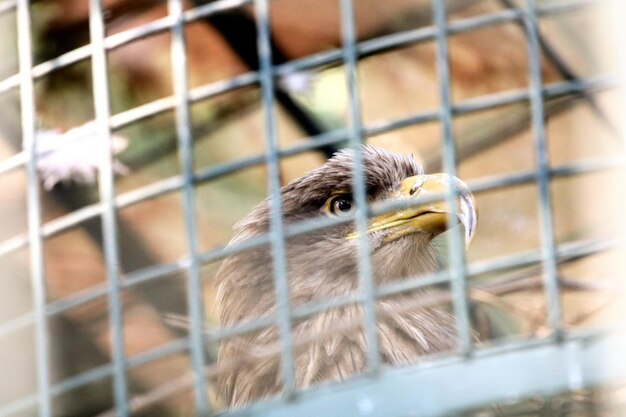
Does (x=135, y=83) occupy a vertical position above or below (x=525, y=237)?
above

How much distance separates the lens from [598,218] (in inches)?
150

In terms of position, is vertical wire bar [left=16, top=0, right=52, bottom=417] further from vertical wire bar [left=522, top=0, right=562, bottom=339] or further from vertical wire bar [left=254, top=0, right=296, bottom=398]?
vertical wire bar [left=522, top=0, right=562, bottom=339]

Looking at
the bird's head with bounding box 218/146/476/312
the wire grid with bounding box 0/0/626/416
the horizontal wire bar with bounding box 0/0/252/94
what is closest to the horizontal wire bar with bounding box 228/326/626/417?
the wire grid with bounding box 0/0/626/416

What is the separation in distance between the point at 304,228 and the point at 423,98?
196cm

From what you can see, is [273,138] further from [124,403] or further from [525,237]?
[525,237]

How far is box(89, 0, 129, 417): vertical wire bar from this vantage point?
6.51 ft

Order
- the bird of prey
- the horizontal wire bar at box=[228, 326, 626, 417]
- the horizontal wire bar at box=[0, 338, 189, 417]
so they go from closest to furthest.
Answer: the horizontal wire bar at box=[228, 326, 626, 417]
the horizontal wire bar at box=[0, 338, 189, 417]
the bird of prey

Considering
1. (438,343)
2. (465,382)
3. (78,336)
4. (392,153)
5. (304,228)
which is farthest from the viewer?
(78,336)

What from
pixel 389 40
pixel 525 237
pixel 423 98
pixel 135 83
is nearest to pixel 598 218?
pixel 525 237

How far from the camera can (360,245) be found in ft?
6.48

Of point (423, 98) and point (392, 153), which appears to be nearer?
point (392, 153)

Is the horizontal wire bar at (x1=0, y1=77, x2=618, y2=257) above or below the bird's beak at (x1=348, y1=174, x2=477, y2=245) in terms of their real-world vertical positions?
below

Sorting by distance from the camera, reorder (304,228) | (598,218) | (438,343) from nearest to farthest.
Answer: (304,228) < (438,343) < (598,218)

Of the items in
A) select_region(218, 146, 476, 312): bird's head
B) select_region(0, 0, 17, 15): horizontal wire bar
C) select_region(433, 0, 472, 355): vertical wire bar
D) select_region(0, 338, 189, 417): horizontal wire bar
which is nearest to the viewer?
select_region(433, 0, 472, 355): vertical wire bar
